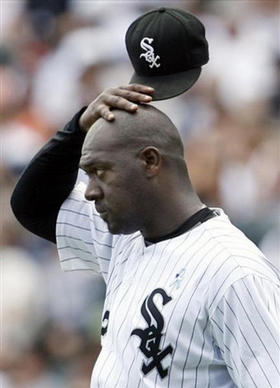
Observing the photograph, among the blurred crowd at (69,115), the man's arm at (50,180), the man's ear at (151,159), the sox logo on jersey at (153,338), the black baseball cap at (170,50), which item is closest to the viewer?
the sox logo on jersey at (153,338)

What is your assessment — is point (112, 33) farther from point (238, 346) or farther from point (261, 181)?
point (238, 346)

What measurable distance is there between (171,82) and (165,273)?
61 cm

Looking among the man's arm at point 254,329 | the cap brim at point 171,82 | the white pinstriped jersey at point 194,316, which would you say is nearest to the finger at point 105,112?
the cap brim at point 171,82

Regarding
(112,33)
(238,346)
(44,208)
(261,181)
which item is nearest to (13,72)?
(112,33)

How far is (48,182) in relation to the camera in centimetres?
417

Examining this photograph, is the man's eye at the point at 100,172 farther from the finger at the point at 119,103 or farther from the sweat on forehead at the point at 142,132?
the finger at the point at 119,103

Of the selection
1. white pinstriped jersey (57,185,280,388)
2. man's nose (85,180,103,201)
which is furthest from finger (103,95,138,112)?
white pinstriped jersey (57,185,280,388)

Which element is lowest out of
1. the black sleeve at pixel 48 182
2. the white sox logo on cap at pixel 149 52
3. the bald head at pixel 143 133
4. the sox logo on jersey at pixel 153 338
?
the sox logo on jersey at pixel 153 338

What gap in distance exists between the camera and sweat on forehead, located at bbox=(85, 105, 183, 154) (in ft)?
11.4

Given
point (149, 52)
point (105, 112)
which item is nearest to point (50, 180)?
point (105, 112)

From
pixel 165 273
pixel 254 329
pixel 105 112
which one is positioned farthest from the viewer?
pixel 105 112

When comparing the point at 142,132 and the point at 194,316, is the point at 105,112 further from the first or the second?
the point at 194,316

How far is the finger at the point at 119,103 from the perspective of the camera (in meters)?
3.50

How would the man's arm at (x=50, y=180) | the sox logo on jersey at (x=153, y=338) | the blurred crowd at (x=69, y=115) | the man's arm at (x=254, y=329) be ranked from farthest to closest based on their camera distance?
the blurred crowd at (x=69, y=115)
the man's arm at (x=50, y=180)
the sox logo on jersey at (x=153, y=338)
the man's arm at (x=254, y=329)
